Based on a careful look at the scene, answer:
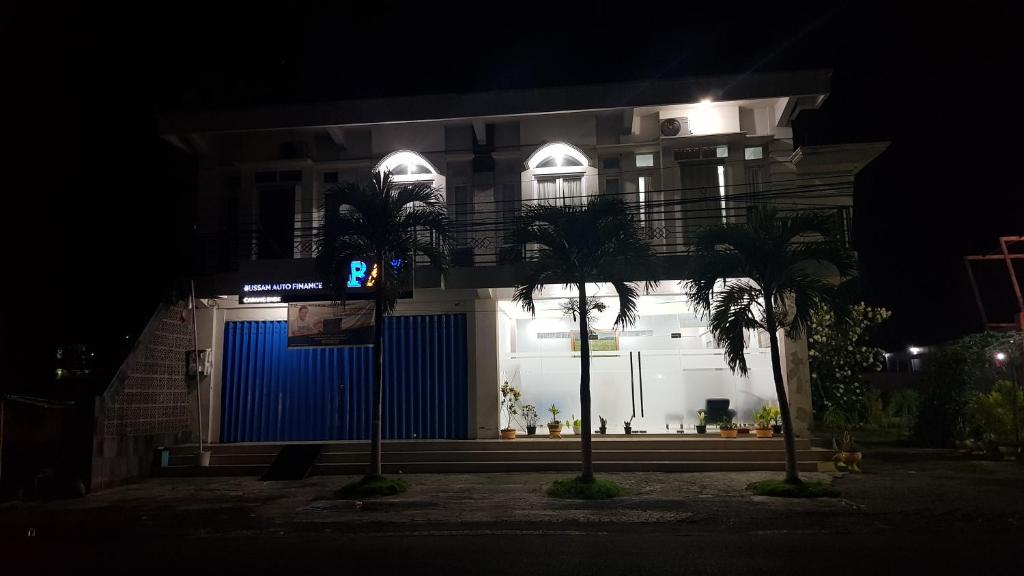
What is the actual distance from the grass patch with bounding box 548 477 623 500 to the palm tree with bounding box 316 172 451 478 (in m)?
3.28

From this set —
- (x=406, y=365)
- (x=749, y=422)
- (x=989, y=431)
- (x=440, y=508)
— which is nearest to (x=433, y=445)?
(x=406, y=365)

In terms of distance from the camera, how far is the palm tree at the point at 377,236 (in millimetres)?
11852

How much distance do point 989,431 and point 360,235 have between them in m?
13.7

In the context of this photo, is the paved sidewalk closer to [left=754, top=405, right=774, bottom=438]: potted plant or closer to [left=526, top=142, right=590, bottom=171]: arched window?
[left=754, top=405, right=774, bottom=438]: potted plant

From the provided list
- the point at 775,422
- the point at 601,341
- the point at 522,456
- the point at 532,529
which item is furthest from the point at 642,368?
the point at 532,529

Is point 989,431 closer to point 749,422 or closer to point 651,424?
point 749,422

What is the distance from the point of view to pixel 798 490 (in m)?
10.6

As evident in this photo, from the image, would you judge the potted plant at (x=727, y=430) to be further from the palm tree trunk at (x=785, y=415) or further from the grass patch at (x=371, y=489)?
the grass patch at (x=371, y=489)

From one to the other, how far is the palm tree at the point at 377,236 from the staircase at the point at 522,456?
8.30 feet

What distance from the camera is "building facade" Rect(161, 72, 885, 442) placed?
15359 mm

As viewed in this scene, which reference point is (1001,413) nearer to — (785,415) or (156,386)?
(785,415)

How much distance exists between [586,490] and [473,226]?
7.01 metres

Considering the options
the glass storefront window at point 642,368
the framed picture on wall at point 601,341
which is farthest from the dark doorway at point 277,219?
the framed picture on wall at point 601,341

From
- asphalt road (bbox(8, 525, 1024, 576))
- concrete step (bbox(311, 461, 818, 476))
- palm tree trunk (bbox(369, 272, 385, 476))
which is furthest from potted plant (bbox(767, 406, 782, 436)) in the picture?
palm tree trunk (bbox(369, 272, 385, 476))
